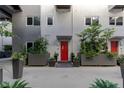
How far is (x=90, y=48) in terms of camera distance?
2427 cm

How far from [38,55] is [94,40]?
4.94 m

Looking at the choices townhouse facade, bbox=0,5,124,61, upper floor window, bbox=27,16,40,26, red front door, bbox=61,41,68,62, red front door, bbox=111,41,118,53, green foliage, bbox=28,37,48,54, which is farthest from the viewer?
upper floor window, bbox=27,16,40,26

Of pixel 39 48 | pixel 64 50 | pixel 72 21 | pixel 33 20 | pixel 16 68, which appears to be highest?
pixel 33 20

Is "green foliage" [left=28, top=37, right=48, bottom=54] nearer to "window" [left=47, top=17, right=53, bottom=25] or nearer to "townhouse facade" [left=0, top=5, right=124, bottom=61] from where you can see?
"townhouse facade" [left=0, top=5, right=124, bottom=61]

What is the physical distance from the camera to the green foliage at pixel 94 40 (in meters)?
24.2

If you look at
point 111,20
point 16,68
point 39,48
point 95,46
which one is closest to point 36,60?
point 39,48

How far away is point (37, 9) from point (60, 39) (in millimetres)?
4073

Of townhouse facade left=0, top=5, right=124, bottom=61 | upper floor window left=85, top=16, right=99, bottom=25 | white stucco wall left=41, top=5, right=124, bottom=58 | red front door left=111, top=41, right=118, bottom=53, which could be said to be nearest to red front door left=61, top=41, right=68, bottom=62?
townhouse facade left=0, top=5, right=124, bottom=61

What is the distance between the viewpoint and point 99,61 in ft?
78.5

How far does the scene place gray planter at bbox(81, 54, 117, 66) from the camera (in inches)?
937

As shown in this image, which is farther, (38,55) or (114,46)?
(114,46)

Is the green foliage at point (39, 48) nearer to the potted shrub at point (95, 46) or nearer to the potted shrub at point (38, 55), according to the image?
the potted shrub at point (38, 55)

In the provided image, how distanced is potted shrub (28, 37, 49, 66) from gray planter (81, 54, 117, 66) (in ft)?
10.6

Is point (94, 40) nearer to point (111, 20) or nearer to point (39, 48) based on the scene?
point (111, 20)
